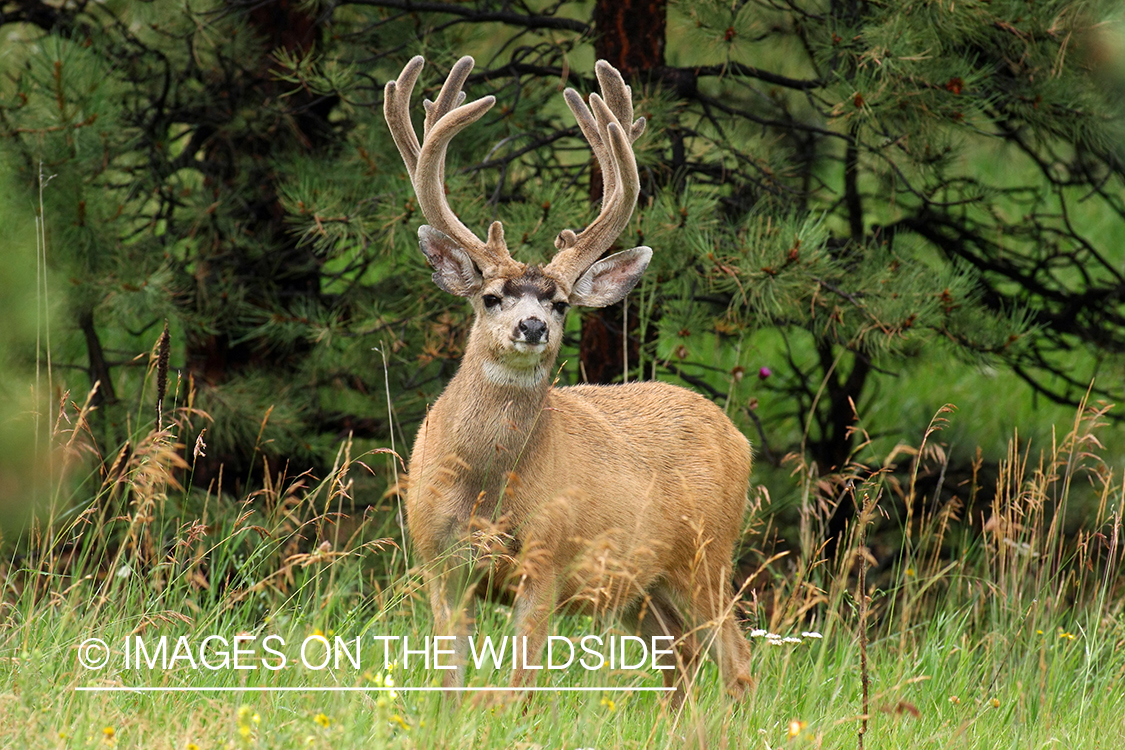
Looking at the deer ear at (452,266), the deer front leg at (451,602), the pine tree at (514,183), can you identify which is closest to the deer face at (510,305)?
the deer ear at (452,266)

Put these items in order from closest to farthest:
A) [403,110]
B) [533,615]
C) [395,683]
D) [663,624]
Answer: [395,683] → [533,615] → [403,110] → [663,624]

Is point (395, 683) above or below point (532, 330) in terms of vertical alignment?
below

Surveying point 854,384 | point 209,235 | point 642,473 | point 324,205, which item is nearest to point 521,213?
point 324,205

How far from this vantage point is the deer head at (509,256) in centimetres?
436

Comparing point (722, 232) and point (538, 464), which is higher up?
point (722, 232)

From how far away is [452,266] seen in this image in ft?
14.8

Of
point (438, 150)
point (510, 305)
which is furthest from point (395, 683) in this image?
point (438, 150)

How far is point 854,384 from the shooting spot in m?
6.98

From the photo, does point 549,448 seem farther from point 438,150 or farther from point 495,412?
point 438,150

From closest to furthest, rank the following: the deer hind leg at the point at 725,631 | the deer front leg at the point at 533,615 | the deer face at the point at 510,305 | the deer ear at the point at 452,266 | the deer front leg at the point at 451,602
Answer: the deer front leg at the point at 451,602, the deer front leg at the point at 533,615, the deer face at the point at 510,305, the deer ear at the point at 452,266, the deer hind leg at the point at 725,631

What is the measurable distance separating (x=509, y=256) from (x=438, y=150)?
0.44 meters

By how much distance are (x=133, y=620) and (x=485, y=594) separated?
1.12 meters

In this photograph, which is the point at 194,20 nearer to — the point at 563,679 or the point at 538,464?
the point at 538,464

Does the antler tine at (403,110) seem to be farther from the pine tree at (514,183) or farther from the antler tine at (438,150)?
the pine tree at (514,183)
